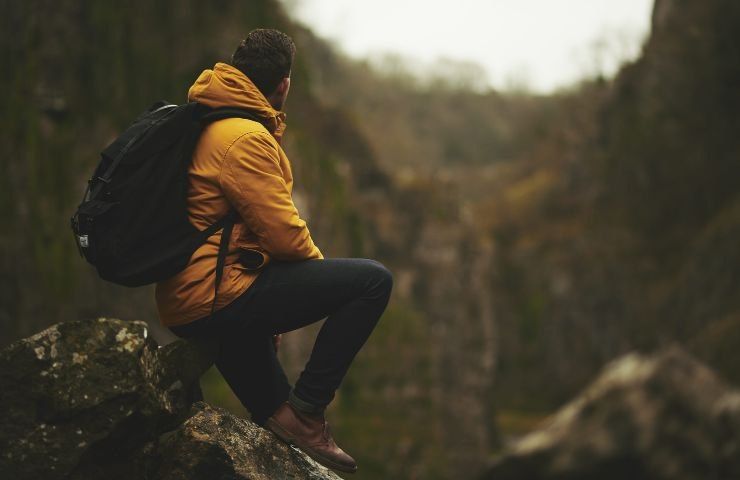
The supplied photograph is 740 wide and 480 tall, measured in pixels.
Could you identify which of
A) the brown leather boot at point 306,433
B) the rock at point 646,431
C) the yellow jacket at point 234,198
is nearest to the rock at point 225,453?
the brown leather boot at point 306,433

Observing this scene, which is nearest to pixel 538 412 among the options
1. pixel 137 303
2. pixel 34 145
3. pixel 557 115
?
pixel 557 115

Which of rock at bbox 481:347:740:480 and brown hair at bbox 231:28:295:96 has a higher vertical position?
brown hair at bbox 231:28:295:96

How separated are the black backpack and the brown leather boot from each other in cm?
77

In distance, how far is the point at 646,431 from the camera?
12641mm

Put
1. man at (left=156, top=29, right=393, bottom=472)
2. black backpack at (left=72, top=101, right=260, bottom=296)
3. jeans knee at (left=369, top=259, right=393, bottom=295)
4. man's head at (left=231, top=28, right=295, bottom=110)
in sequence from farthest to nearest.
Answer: jeans knee at (left=369, top=259, right=393, bottom=295) < man's head at (left=231, top=28, right=295, bottom=110) < man at (left=156, top=29, right=393, bottom=472) < black backpack at (left=72, top=101, right=260, bottom=296)

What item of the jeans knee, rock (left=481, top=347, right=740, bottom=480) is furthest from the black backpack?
rock (left=481, top=347, right=740, bottom=480)

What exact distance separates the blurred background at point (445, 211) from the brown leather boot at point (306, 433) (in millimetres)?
8062

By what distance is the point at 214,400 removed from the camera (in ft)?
60.2

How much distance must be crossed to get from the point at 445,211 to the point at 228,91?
1007 inches

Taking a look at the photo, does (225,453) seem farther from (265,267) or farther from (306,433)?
(265,267)

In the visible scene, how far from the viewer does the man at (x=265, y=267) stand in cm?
408

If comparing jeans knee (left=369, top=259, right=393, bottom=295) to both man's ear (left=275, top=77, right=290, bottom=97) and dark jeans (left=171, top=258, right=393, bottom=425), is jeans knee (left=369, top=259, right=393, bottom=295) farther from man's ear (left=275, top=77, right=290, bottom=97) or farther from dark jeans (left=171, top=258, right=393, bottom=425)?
man's ear (left=275, top=77, right=290, bottom=97)

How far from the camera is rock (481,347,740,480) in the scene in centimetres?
1190

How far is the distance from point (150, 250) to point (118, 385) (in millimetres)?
→ 671
